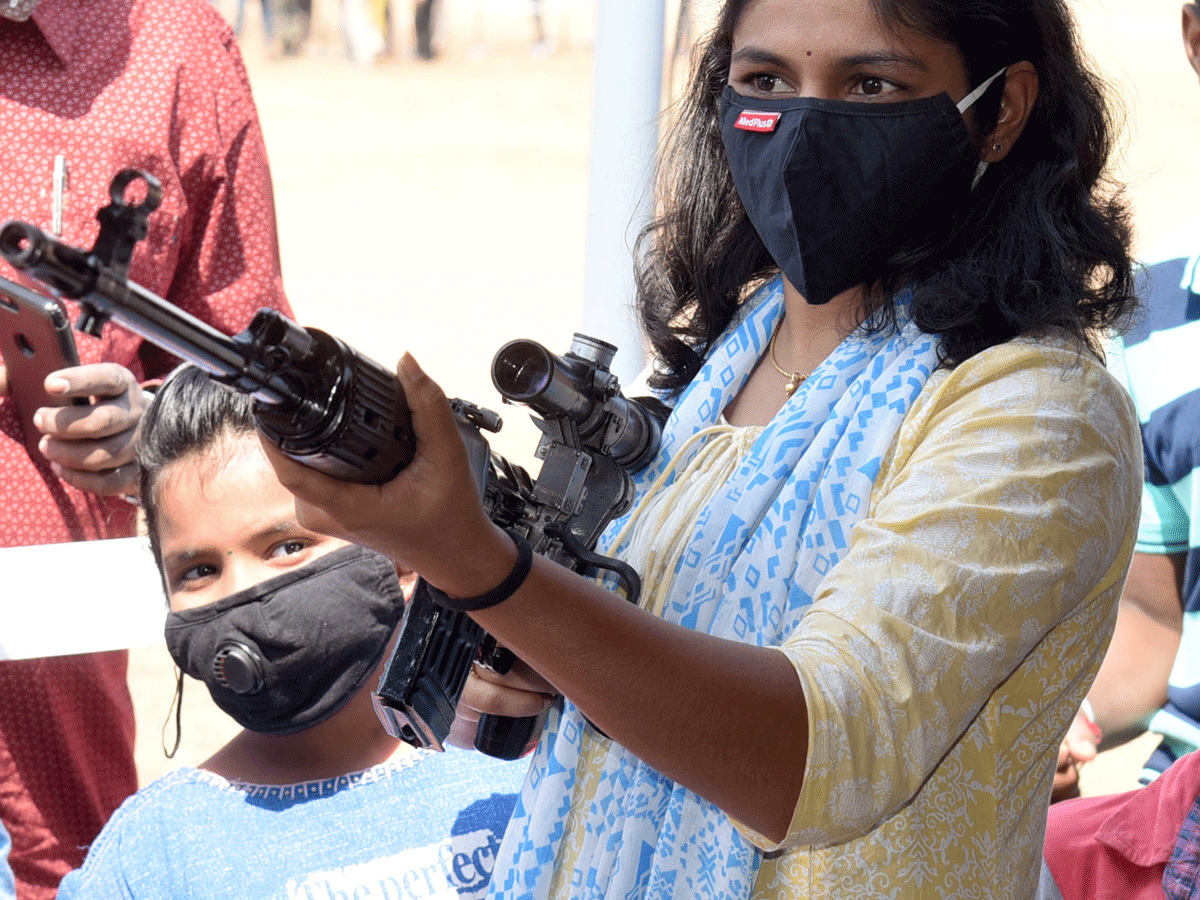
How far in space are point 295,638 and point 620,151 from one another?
61.1 inches

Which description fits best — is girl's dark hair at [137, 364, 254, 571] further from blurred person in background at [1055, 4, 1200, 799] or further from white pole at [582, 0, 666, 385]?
blurred person in background at [1055, 4, 1200, 799]

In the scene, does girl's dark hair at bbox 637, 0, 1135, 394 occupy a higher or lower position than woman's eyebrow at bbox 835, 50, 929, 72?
lower

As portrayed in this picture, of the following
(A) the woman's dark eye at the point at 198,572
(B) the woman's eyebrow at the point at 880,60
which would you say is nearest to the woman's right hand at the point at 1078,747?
(B) the woman's eyebrow at the point at 880,60

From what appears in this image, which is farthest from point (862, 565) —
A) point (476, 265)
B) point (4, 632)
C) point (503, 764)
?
point (476, 265)

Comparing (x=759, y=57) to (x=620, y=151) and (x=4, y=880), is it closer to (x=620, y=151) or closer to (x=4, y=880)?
(x=620, y=151)

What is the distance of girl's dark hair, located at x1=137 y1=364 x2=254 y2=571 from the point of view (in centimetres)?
228

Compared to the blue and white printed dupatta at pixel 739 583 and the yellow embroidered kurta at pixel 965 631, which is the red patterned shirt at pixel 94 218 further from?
the yellow embroidered kurta at pixel 965 631

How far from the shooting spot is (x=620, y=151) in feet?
10.5

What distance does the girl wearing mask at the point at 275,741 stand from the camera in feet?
6.91

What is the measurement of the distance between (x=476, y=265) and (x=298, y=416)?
40.6 ft

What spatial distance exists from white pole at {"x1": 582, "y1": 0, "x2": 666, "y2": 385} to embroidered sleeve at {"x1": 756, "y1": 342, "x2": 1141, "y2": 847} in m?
1.72

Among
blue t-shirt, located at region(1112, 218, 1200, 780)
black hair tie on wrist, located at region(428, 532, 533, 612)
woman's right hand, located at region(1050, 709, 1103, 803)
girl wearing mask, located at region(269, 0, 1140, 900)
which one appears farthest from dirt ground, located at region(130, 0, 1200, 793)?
black hair tie on wrist, located at region(428, 532, 533, 612)

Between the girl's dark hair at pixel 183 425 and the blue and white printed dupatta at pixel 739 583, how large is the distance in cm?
79

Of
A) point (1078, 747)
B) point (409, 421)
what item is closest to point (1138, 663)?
point (1078, 747)
